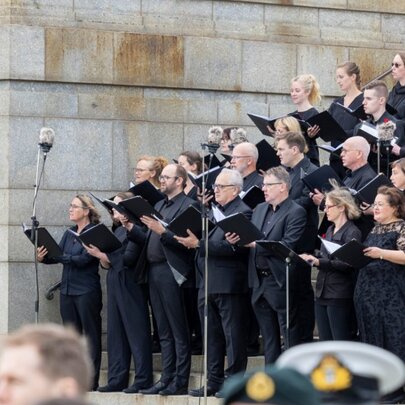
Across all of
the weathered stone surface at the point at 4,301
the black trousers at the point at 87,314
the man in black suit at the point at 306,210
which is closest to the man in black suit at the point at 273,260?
the man in black suit at the point at 306,210

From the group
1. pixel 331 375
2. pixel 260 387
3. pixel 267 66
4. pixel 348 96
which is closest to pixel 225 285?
pixel 348 96

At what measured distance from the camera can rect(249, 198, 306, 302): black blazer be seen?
40.5ft

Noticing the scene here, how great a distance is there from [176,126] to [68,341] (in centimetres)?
1202

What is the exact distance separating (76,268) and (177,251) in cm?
147

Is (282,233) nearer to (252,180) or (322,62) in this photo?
(252,180)

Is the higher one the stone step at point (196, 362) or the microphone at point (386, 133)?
the microphone at point (386, 133)

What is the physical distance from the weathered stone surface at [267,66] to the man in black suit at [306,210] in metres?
3.17

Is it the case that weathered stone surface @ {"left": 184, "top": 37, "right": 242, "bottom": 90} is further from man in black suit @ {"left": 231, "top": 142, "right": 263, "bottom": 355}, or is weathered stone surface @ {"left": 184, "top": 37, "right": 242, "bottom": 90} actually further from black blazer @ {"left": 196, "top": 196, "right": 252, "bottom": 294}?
black blazer @ {"left": 196, "top": 196, "right": 252, "bottom": 294}

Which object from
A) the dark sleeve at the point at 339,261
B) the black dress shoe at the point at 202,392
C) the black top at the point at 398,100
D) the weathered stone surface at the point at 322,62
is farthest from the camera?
the weathered stone surface at the point at 322,62

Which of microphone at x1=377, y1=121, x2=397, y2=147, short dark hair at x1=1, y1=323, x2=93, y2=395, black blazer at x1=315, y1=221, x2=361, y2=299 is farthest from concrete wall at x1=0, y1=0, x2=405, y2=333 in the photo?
short dark hair at x1=1, y1=323, x2=93, y2=395

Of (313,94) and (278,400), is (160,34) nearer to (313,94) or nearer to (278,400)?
(313,94)

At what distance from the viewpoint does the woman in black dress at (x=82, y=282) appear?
14.3 meters

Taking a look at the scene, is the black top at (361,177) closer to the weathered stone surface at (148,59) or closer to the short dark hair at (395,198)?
the short dark hair at (395,198)

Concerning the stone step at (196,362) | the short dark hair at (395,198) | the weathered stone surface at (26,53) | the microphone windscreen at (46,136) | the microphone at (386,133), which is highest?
the weathered stone surface at (26,53)
